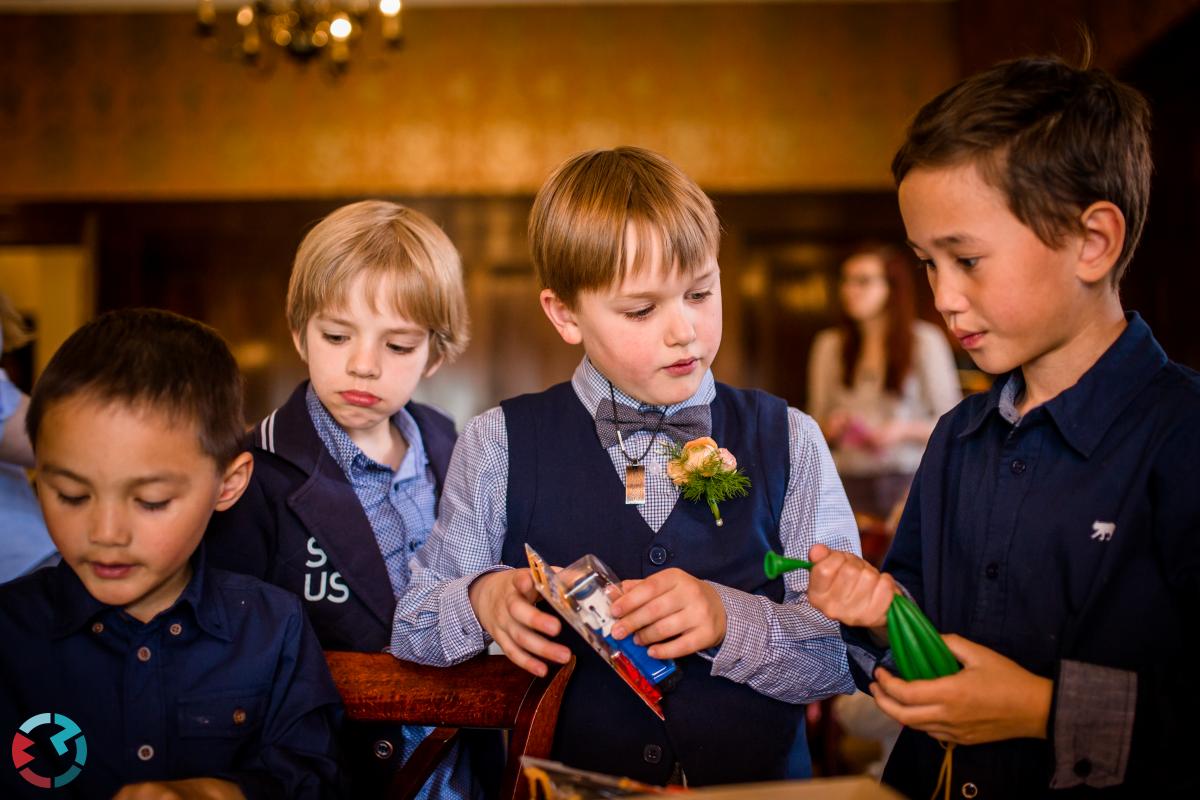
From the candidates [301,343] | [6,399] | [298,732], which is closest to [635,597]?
[298,732]

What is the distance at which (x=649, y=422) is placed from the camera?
159cm

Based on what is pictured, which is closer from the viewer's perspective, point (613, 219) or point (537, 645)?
point (537, 645)

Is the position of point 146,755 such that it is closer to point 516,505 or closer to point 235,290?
point 516,505

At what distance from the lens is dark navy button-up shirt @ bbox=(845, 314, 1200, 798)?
1122mm

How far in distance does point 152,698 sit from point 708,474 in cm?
80

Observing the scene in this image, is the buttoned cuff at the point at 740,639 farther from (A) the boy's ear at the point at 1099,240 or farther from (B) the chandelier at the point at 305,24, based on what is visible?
(B) the chandelier at the point at 305,24

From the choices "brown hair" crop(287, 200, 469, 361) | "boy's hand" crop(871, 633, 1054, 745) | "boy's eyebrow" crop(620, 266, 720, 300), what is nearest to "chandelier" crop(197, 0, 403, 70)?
"brown hair" crop(287, 200, 469, 361)

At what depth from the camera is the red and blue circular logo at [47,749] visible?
1.29m

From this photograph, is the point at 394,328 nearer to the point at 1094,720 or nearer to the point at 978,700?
the point at 978,700

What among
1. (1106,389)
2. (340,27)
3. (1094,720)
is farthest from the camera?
(340,27)

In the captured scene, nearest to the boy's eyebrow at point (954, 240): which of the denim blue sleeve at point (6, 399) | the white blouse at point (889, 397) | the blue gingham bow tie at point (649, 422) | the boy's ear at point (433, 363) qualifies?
the blue gingham bow tie at point (649, 422)

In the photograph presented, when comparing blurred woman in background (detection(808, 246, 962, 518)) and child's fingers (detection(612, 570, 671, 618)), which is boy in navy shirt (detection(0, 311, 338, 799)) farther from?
blurred woman in background (detection(808, 246, 962, 518))

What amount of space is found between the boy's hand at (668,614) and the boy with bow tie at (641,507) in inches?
0.5

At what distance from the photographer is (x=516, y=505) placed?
1579mm
